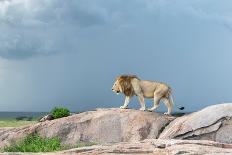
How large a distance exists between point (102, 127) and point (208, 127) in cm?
441

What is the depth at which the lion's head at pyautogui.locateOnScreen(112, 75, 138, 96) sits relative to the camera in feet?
75.9

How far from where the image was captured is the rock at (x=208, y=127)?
68.5 feet

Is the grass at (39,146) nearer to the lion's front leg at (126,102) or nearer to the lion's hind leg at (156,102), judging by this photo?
the lion's front leg at (126,102)

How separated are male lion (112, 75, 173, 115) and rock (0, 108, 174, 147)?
1.93ft

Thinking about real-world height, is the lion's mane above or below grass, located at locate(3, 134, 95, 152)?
above

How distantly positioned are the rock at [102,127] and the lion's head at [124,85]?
820 mm

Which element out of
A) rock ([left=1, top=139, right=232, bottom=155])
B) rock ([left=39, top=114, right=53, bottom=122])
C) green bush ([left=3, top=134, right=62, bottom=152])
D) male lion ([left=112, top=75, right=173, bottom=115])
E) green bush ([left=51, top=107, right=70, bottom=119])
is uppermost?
male lion ([left=112, top=75, right=173, bottom=115])

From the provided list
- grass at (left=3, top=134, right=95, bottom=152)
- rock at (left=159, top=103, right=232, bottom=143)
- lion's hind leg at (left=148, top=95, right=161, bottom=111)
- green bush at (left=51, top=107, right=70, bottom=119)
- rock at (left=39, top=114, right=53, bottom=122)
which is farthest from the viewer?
green bush at (left=51, top=107, right=70, bottom=119)

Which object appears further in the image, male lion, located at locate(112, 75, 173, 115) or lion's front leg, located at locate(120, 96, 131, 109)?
lion's front leg, located at locate(120, 96, 131, 109)

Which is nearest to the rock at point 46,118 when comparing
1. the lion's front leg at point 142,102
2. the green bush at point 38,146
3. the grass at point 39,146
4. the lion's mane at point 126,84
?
the grass at point 39,146

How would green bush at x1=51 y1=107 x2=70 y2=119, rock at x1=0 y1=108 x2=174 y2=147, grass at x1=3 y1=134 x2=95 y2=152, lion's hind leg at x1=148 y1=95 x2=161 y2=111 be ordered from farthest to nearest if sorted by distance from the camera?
1. green bush at x1=51 y1=107 x2=70 y2=119
2. lion's hind leg at x1=148 y1=95 x2=161 y2=111
3. rock at x1=0 y1=108 x2=174 y2=147
4. grass at x1=3 y1=134 x2=95 y2=152

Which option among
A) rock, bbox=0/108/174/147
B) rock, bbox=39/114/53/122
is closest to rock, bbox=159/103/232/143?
rock, bbox=0/108/174/147

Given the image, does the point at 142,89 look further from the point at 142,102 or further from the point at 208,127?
the point at 208,127

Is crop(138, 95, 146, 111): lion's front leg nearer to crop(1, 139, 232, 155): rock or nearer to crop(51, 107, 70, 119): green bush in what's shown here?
crop(51, 107, 70, 119): green bush
